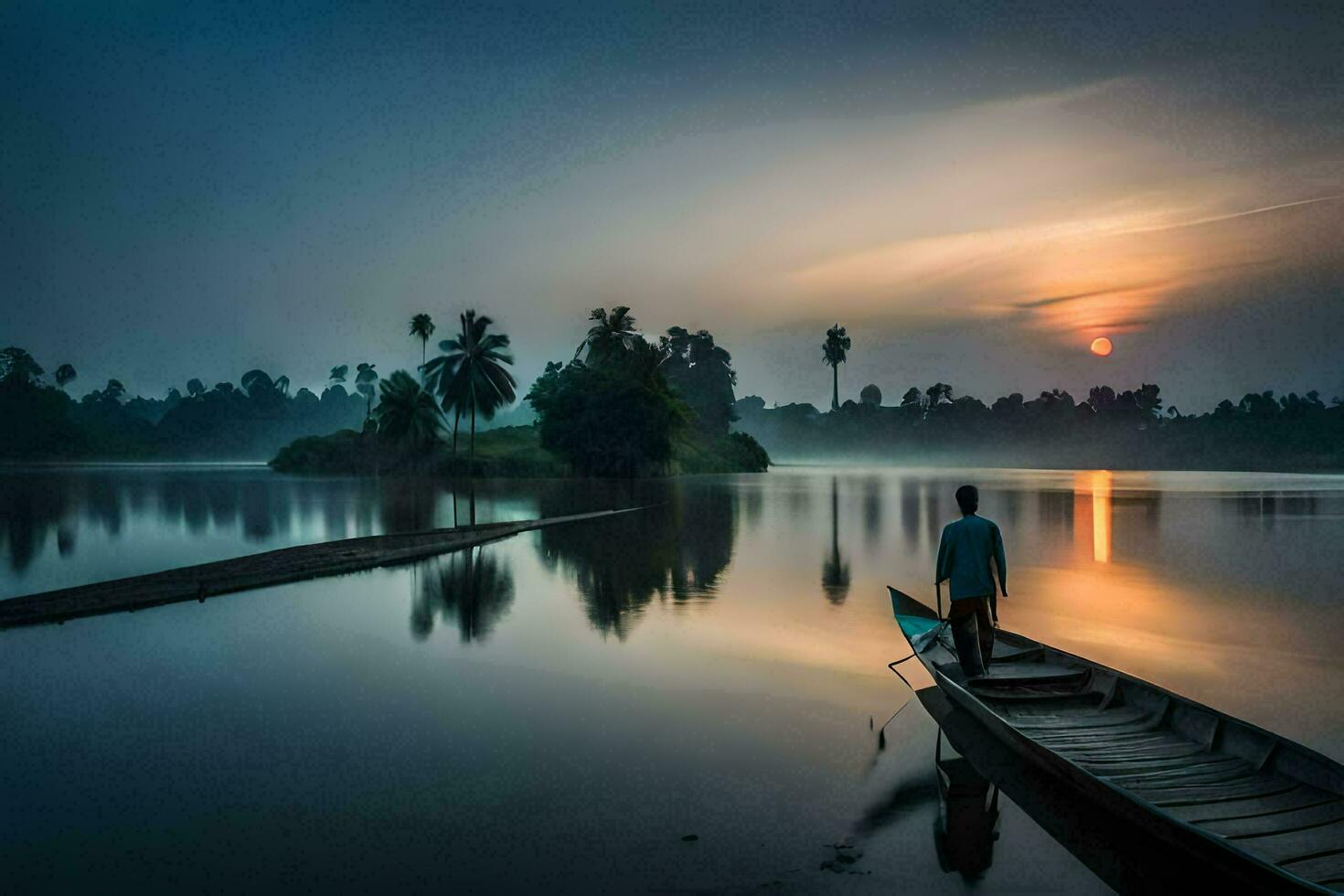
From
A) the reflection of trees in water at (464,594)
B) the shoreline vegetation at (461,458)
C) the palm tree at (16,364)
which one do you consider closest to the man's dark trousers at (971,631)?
the reflection of trees in water at (464,594)

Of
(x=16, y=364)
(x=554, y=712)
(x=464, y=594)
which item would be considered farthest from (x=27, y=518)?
(x=16, y=364)

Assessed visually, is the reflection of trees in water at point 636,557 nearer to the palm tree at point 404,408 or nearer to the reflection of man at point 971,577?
the reflection of man at point 971,577

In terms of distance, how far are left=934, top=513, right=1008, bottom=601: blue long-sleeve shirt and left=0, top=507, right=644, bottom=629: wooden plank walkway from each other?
53.5 ft

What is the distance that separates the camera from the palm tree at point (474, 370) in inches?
2633

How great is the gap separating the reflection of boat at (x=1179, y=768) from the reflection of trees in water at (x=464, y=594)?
8947 mm

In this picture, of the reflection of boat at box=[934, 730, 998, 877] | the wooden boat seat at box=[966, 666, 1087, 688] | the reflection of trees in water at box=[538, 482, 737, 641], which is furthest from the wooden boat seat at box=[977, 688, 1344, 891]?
the reflection of trees in water at box=[538, 482, 737, 641]

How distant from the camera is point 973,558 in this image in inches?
356

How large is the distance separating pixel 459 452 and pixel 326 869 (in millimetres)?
88587

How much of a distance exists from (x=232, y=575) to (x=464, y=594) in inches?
232

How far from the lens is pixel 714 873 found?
5898 millimetres

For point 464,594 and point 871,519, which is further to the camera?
point 871,519

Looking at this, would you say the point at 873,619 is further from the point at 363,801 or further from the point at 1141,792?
the point at 363,801

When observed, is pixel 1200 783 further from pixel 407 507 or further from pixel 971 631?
pixel 407 507

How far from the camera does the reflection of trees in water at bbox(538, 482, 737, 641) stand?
17.4 meters
